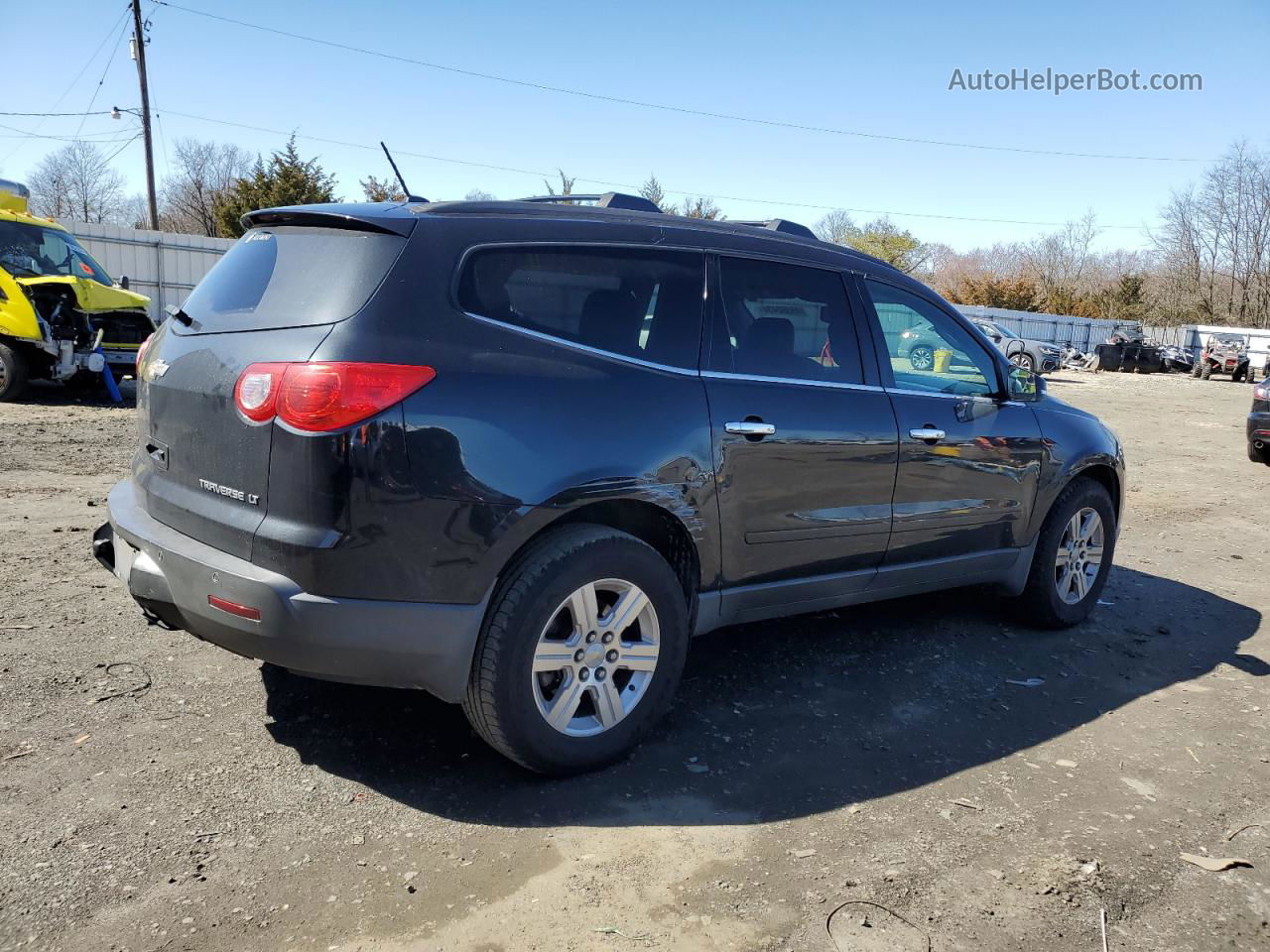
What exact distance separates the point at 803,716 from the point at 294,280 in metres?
2.55

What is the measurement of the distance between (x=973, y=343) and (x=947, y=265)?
362 ft

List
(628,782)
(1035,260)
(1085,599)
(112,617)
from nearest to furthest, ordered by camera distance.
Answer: (628,782), (112,617), (1085,599), (1035,260)

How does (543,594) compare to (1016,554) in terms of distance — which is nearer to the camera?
(543,594)

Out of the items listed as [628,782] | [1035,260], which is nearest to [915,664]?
[628,782]

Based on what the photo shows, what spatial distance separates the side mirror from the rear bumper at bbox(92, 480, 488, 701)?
3.17 m

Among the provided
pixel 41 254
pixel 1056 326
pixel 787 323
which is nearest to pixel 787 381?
pixel 787 323

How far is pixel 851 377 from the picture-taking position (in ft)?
13.5

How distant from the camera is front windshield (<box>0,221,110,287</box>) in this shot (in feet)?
41.7

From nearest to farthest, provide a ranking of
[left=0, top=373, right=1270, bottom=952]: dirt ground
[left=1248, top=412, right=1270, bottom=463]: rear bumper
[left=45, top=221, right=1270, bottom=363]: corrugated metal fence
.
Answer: [left=0, top=373, right=1270, bottom=952]: dirt ground, [left=1248, top=412, right=1270, bottom=463]: rear bumper, [left=45, top=221, right=1270, bottom=363]: corrugated metal fence

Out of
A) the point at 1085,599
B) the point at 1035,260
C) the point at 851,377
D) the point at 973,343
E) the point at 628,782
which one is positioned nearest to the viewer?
the point at 628,782

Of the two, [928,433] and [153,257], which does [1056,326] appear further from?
[928,433]

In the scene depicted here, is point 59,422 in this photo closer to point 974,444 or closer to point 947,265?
point 974,444

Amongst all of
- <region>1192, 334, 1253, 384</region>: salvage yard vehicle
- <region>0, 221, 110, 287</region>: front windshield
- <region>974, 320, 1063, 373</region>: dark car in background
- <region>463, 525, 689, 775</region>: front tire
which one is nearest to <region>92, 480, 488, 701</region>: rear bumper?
<region>463, 525, 689, 775</region>: front tire

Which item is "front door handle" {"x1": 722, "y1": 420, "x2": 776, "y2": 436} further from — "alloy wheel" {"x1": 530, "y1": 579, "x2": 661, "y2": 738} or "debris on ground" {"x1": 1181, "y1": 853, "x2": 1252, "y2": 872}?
"debris on ground" {"x1": 1181, "y1": 853, "x2": 1252, "y2": 872}
